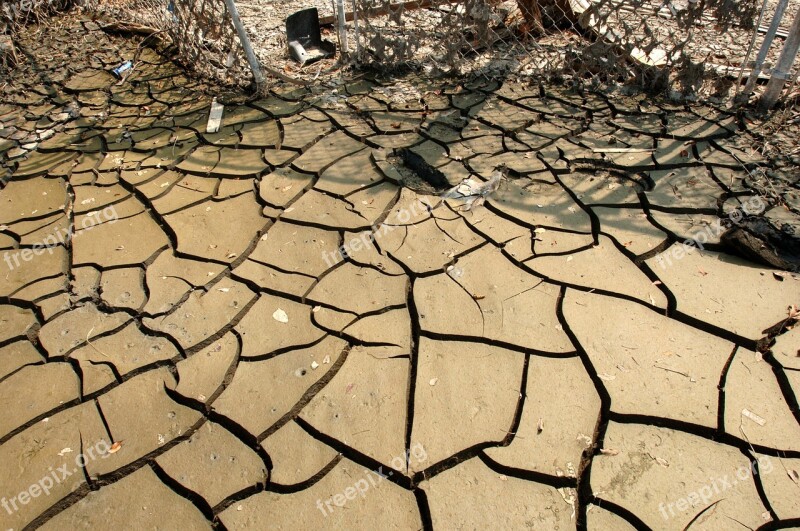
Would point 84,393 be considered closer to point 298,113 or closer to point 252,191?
point 252,191

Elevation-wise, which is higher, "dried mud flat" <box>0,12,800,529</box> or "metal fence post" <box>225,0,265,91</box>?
"metal fence post" <box>225,0,265,91</box>

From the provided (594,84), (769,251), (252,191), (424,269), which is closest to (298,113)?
(252,191)

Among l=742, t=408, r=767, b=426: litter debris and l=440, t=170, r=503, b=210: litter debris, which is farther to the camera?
l=440, t=170, r=503, b=210: litter debris

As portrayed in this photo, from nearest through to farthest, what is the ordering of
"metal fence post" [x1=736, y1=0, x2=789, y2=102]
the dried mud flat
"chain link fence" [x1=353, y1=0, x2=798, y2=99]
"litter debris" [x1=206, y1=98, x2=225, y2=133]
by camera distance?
1. the dried mud flat
2. "metal fence post" [x1=736, y1=0, x2=789, y2=102]
3. "chain link fence" [x1=353, y1=0, x2=798, y2=99]
4. "litter debris" [x1=206, y1=98, x2=225, y2=133]

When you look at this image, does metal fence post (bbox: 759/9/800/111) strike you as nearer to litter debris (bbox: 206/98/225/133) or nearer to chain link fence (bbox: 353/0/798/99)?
chain link fence (bbox: 353/0/798/99)

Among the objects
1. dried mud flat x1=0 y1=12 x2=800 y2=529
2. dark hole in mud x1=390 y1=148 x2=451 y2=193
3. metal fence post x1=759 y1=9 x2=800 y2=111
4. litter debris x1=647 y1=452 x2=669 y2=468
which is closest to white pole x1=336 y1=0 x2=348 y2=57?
dried mud flat x1=0 y1=12 x2=800 y2=529

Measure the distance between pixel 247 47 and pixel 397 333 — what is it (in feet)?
9.25

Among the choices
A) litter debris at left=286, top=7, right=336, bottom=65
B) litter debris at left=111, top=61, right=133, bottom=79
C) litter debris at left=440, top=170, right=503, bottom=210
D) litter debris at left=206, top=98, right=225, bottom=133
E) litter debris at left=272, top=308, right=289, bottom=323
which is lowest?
litter debris at left=272, top=308, right=289, bottom=323

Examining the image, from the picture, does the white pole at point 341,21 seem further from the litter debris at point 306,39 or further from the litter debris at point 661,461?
the litter debris at point 661,461

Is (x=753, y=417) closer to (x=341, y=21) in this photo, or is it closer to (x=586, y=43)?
(x=586, y=43)

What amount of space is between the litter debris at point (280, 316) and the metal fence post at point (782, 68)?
10.8 feet

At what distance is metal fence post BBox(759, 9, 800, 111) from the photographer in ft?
9.72

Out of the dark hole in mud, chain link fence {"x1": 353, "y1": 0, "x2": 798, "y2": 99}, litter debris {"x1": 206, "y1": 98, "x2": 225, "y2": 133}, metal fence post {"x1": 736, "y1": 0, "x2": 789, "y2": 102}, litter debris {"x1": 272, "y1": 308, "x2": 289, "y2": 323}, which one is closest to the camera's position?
litter debris {"x1": 272, "y1": 308, "x2": 289, "y2": 323}

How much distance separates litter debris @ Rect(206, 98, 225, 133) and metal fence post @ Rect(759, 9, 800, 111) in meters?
3.70
